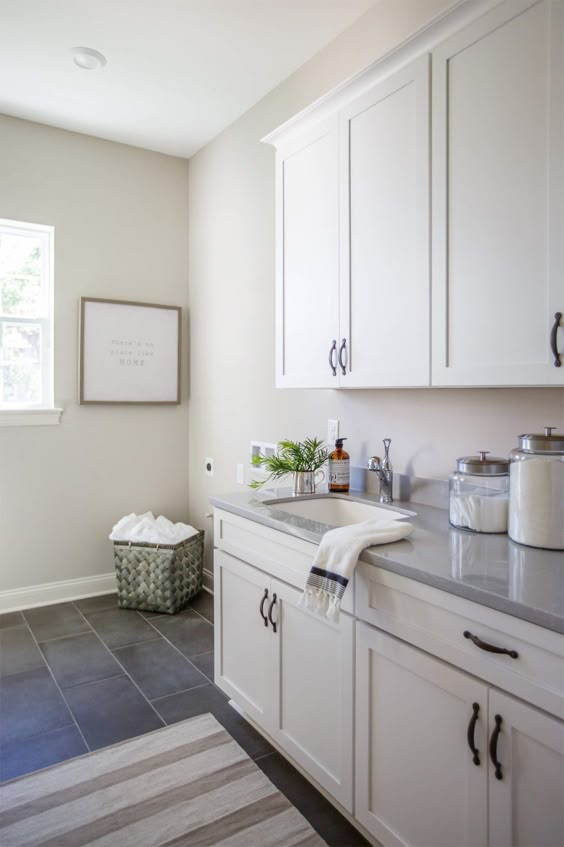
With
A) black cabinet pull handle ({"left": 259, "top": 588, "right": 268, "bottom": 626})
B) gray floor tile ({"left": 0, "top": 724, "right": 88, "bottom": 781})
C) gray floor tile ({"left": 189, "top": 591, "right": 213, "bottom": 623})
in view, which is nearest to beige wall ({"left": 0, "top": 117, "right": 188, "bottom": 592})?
gray floor tile ({"left": 189, "top": 591, "right": 213, "bottom": 623})

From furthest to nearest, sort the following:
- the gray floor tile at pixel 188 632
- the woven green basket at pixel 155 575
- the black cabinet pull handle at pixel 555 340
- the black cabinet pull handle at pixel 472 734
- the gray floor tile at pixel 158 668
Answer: the woven green basket at pixel 155 575
the gray floor tile at pixel 188 632
the gray floor tile at pixel 158 668
the black cabinet pull handle at pixel 555 340
the black cabinet pull handle at pixel 472 734

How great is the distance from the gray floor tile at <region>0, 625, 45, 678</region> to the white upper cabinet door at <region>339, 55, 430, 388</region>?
202 cm

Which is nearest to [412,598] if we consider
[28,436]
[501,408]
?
[501,408]

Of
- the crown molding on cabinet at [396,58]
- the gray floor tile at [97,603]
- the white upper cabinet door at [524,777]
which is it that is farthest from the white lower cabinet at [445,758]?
the gray floor tile at [97,603]

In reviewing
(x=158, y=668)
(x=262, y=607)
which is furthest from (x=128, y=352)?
(x=262, y=607)

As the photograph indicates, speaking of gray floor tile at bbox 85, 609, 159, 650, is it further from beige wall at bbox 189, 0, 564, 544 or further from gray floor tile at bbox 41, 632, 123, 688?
beige wall at bbox 189, 0, 564, 544

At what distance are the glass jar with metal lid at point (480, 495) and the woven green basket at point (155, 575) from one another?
1989 millimetres

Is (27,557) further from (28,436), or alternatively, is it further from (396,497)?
(396,497)

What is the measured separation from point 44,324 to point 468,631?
310 centimetres

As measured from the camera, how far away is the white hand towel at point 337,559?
56.7 inches

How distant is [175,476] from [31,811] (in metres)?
2.30

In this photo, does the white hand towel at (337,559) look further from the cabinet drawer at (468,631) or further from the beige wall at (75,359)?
the beige wall at (75,359)

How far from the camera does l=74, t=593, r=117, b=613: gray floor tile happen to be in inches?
131

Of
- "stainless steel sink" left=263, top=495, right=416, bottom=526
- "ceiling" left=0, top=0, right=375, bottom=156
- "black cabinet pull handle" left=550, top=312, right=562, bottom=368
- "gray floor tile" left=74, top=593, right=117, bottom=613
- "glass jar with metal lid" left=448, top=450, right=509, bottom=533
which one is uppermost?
"ceiling" left=0, top=0, right=375, bottom=156
